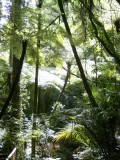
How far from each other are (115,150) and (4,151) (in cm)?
226

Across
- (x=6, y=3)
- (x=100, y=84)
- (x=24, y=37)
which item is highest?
(x=6, y=3)

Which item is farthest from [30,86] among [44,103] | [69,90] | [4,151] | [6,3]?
[6,3]

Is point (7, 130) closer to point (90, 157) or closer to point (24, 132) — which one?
point (24, 132)

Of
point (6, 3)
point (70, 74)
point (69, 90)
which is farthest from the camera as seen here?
point (69, 90)

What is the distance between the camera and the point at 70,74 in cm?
966

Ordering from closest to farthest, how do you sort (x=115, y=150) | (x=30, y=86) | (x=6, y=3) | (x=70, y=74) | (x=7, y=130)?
(x=115, y=150)
(x=6, y=3)
(x=7, y=130)
(x=70, y=74)
(x=30, y=86)

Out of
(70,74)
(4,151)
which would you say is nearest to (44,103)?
(70,74)

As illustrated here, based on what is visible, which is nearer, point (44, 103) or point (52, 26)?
point (52, 26)

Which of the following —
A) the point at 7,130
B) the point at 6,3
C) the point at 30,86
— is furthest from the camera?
the point at 30,86

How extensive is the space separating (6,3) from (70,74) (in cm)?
562

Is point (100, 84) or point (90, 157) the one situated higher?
point (100, 84)

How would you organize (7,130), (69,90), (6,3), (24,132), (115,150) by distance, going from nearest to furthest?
(115,150) < (6,3) < (7,130) < (24,132) < (69,90)

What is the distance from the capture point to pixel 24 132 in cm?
507

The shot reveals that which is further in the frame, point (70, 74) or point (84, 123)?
point (70, 74)
